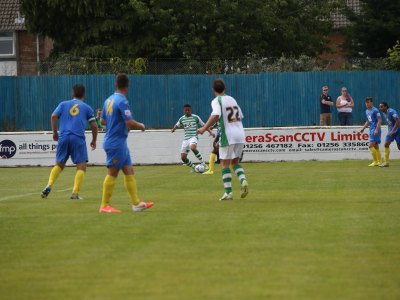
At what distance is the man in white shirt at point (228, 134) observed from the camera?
51.7 ft

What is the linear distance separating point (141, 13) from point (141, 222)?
2981cm

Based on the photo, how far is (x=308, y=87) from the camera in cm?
3453

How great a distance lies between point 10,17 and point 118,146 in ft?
151

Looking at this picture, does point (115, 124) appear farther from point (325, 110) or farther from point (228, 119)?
point (325, 110)

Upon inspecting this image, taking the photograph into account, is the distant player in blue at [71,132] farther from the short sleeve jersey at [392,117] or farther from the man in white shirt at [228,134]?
the short sleeve jersey at [392,117]

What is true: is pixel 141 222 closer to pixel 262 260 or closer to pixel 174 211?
pixel 174 211

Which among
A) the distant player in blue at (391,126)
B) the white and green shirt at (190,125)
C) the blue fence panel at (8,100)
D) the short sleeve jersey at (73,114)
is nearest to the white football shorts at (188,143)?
the white and green shirt at (190,125)

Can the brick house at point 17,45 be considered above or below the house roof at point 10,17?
below

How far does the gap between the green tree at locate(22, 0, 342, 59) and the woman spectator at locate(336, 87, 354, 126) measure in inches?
377

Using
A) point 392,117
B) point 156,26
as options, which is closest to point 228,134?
point 392,117

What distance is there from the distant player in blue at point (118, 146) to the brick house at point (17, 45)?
44.2 meters

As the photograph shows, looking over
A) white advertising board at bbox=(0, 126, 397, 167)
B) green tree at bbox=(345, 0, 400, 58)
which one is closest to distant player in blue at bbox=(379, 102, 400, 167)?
white advertising board at bbox=(0, 126, 397, 167)

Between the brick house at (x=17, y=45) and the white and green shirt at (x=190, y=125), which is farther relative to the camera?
the brick house at (x=17, y=45)

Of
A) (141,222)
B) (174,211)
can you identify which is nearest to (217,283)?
(141,222)
